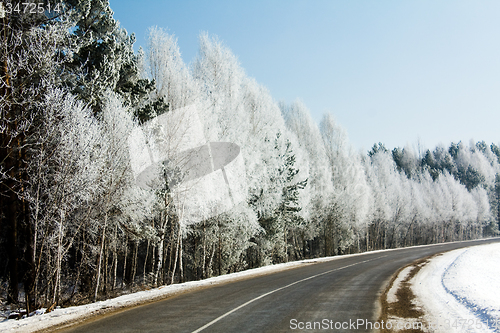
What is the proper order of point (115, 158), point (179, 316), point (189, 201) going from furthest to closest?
point (189, 201)
point (115, 158)
point (179, 316)

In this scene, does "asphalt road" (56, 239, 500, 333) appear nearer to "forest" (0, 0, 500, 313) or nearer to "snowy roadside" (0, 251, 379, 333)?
"snowy roadside" (0, 251, 379, 333)

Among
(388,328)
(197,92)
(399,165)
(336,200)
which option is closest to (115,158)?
(197,92)

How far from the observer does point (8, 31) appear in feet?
34.4

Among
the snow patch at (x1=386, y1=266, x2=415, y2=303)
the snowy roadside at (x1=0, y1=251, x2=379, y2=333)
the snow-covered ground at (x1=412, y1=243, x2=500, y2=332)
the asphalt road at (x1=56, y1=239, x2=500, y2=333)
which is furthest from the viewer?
the snow patch at (x1=386, y1=266, x2=415, y2=303)

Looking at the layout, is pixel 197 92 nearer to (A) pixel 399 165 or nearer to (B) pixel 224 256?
(B) pixel 224 256

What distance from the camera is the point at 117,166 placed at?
12664 mm

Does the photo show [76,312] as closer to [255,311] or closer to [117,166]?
[255,311]

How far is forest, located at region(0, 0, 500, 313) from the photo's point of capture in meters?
10.0

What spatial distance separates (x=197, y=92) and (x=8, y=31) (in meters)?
8.73

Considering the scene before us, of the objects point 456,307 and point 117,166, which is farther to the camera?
point 117,166

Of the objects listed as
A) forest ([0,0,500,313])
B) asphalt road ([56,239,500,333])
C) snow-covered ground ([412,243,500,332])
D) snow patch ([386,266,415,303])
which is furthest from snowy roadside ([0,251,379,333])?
snow-covered ground ([412,243,500,332])

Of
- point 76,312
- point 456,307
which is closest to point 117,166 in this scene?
point 76,312

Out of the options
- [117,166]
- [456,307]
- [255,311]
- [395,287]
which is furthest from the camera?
[117,166]

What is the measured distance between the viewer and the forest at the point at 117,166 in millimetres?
10023
